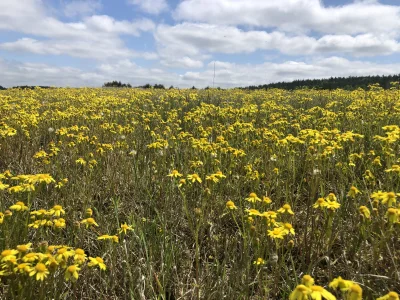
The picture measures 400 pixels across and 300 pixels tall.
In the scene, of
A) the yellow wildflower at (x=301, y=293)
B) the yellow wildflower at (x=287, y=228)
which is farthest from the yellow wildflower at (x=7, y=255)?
the yellow wildflower at (x=287, y=228)

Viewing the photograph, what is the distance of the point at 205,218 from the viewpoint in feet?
9.57

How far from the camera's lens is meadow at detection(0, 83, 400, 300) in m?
2.07

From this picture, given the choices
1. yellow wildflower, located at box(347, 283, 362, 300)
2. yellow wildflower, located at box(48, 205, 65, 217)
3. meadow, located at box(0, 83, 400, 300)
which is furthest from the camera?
yellow wildflower, located at box(48, 205, 65, 217)

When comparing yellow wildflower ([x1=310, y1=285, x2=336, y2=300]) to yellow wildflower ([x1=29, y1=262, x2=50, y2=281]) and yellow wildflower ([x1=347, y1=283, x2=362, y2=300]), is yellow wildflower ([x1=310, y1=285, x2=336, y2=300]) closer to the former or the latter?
yellow wildflower ([x1=347, y1=283, x2=362, y2=300])

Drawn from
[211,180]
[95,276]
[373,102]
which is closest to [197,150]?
[211,180]

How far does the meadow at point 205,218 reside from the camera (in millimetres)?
2070

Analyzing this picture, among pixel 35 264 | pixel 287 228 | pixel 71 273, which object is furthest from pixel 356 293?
pixel 35 264

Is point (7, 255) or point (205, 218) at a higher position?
point (7, 255)

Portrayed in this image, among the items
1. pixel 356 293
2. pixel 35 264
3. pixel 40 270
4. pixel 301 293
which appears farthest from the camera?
pixel 35 264

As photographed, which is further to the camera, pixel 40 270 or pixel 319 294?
pixel 40 270

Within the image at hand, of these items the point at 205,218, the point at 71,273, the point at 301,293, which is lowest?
the point at 205,218

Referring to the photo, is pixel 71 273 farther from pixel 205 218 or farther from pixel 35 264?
pixel 205 218

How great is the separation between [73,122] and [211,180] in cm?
442

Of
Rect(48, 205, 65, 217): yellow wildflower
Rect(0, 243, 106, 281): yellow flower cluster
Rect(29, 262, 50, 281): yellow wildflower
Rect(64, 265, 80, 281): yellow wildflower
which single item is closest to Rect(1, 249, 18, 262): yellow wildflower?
Rect(0, 243, 106, 281): yellow flower cluster
